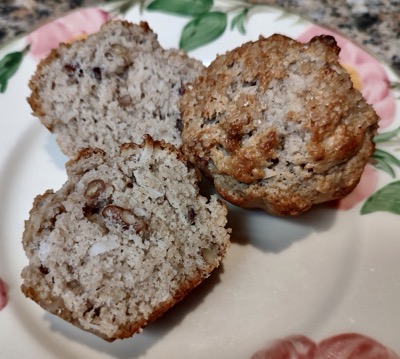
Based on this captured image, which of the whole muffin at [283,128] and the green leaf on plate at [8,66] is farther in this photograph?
the green leaf on plate at [8,66]

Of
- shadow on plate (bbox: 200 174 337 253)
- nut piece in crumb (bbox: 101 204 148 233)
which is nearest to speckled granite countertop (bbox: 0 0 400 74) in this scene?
shadow on plate (bbox: 200 174 337 253)

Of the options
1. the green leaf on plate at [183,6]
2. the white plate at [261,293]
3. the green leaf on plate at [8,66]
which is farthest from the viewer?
the green leaf on plate at [183,6]

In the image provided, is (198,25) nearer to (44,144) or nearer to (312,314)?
(44,144)

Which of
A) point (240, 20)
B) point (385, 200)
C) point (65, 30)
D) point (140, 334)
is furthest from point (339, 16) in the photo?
point (140, 334)

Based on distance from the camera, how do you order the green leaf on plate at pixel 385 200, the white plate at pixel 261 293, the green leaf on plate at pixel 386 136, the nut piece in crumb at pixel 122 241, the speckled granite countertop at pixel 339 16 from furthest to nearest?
the speckled granite countertop at pixel 339 16 < the green leaf on plate at pixel 386 136 < the green leaf on plate at pixel 385 200 < the white plate at pixel 261 293 < the nut piece in crumb at pixel 122 241

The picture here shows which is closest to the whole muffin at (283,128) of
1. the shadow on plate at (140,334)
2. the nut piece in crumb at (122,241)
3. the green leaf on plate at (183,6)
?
the nut piece in crumb at (122,241)

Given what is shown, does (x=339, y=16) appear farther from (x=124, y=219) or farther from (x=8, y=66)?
(x=124, y=219)

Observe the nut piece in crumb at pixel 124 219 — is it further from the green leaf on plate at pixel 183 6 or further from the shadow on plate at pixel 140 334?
the green leaf on plate at pixel 183 6

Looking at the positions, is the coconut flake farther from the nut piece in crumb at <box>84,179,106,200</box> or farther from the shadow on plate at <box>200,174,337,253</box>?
the shadow on plate at <box>200,174,337,253</box>
